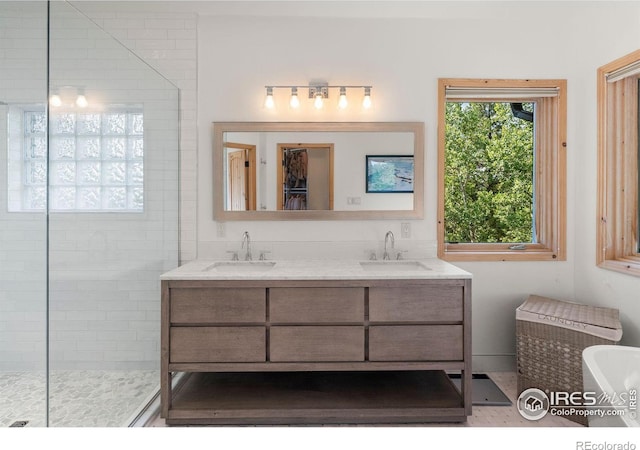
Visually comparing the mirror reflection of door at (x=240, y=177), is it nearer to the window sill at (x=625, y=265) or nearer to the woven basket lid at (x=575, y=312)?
the woven basket lid at (x=575, y=312)

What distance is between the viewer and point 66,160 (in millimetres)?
1724

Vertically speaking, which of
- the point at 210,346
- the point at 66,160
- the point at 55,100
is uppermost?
the point at 55,100

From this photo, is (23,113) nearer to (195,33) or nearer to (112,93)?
(112,93)

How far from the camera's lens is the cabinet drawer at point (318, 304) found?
2193 millimetres

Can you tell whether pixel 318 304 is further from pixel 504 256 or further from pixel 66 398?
pixel 504 256

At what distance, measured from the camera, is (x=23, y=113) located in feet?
5.76

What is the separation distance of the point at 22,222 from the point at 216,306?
973 mm

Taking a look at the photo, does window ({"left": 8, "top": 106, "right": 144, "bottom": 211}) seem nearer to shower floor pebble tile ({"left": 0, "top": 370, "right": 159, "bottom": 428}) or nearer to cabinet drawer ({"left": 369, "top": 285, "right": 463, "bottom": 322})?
shower floor pebble tile ({"left": 0, "top": 370, "right": 159, "bottom": 428})

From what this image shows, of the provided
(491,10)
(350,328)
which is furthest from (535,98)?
(350,328)

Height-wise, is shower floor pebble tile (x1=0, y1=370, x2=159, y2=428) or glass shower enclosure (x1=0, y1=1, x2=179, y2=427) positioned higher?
glass shower enclosure (x1=0, y1=1, x2=179, y2=427)

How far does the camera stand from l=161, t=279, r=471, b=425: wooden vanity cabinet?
7.16ft

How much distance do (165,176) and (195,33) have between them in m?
1.05

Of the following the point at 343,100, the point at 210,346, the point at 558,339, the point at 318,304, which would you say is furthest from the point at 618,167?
the point at 210,346

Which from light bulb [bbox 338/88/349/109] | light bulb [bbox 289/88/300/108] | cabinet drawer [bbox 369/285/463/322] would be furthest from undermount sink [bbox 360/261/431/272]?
light bulb [bbox 289/88/300/108]
